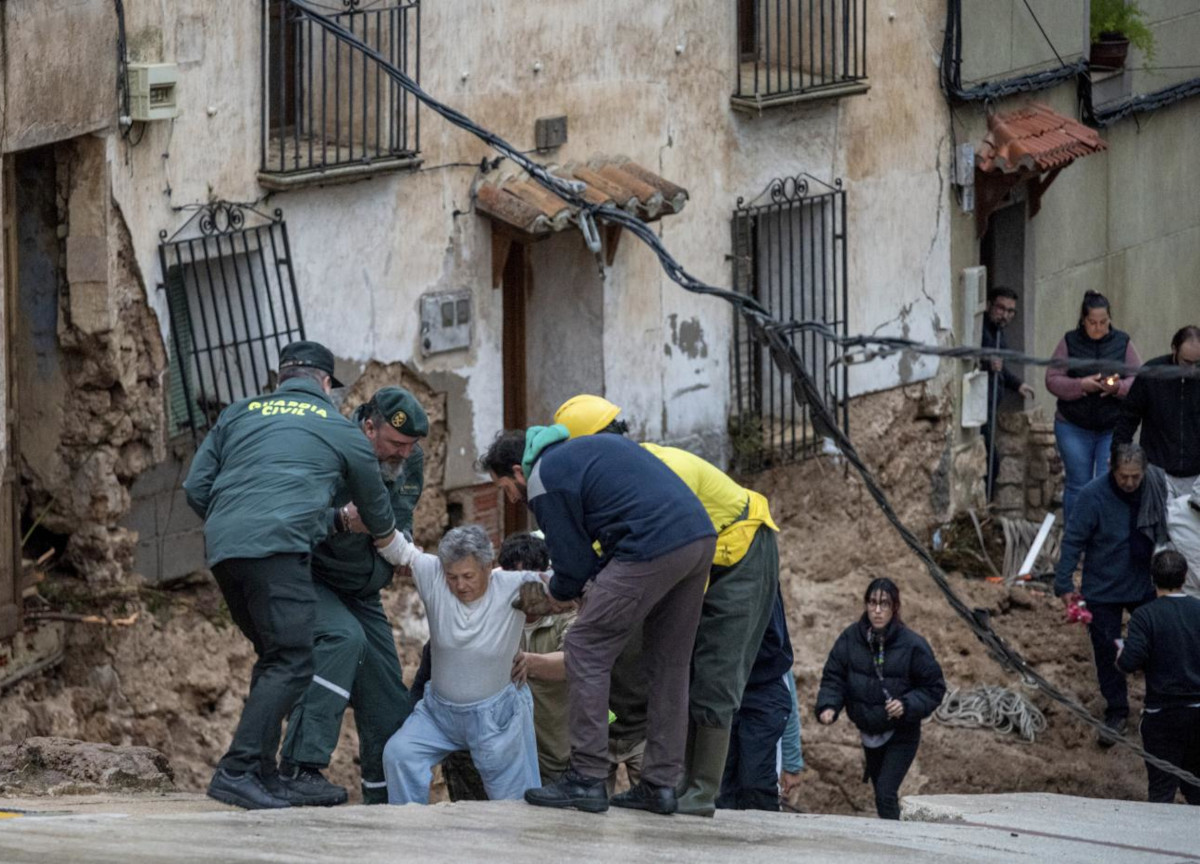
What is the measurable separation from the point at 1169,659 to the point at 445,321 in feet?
13.7

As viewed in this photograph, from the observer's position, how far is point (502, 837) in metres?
6.80

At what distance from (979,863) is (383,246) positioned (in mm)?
5500

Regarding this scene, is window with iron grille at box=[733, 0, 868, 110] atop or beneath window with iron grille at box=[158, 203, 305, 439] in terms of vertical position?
atop

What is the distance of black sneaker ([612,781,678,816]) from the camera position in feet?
24.4

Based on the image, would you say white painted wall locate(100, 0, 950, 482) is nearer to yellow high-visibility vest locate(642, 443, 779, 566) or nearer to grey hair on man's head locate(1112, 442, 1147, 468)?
grey hair on man's head locate(1112, 442, 1147, 468)

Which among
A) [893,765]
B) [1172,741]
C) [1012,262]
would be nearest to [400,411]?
[893,765]

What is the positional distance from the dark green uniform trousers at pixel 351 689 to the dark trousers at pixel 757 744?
1349 mm

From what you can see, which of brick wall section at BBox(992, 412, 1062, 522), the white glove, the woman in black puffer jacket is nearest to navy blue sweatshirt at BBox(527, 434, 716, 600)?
the white glove

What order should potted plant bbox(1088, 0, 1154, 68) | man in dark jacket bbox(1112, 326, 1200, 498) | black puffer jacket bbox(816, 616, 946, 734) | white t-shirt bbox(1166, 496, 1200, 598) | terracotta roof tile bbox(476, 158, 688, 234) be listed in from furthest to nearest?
potted plant bbox(1088, 0, 1154, 68) → man in dark jacket bbox(1112, 326, 1200, 498) → terracotta roof tile bbox(476, 158, 688, 234) → white t-shirt bbox(1166, 496, 1200, 598) → black puffer jacket bbox(816, 616, 946, 734)

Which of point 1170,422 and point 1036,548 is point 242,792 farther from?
point 1036,548

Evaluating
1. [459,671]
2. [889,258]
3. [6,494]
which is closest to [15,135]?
[6,494]

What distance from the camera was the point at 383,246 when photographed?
11555 mm

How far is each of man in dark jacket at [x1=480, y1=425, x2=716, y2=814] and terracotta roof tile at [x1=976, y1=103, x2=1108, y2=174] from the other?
312 inches

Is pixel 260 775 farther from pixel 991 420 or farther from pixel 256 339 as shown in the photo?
pixel 991 420
